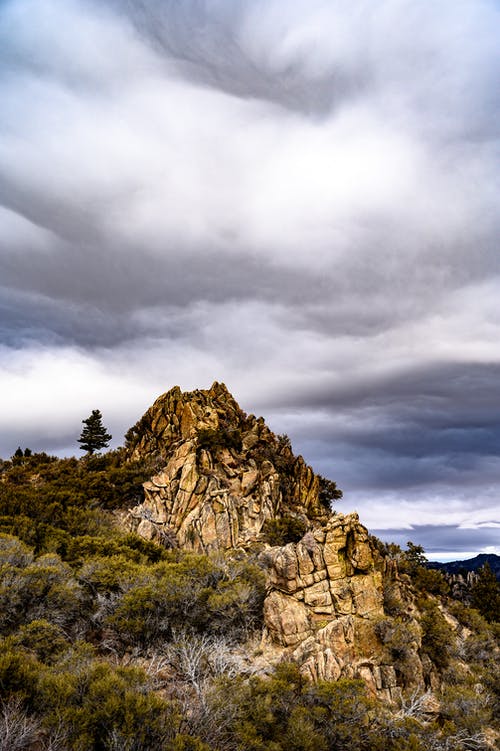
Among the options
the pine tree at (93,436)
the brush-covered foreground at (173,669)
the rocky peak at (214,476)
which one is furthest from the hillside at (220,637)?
the pine tree at (93,436)

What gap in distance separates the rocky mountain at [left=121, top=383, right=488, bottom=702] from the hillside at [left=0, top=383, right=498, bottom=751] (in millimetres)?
102

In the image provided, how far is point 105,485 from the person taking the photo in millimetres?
39625

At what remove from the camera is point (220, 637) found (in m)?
19.9

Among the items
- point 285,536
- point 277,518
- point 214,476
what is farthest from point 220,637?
point 214,476

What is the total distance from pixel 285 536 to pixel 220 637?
50.6 ft

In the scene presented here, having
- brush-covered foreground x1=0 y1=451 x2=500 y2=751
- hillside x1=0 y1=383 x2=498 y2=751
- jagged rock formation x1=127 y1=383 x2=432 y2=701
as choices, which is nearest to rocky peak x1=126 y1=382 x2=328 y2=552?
jagged rock formation x1=127 y1=383 x2=432 y2=701

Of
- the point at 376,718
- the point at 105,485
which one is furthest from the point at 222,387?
A: the point at 376,718

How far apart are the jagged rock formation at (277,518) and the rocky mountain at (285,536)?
59mm

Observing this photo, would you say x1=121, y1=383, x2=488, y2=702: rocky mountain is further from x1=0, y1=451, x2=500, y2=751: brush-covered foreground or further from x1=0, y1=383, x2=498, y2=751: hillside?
x1=0, y1=451, x2=500, y2=751: brush-covered foreground

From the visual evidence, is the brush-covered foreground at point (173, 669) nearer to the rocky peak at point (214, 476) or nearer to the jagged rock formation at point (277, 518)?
the jagged rock formation at point (277, 518)

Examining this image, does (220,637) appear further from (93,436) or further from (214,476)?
(93,436)

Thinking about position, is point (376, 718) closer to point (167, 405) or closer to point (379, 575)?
point (379, 575)

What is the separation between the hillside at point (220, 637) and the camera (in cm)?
1179

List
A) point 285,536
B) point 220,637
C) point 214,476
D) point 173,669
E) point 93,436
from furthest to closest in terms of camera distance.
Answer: point 93,436 → point 214,476 → point 285,536 → point 220,637 → point 173,669
